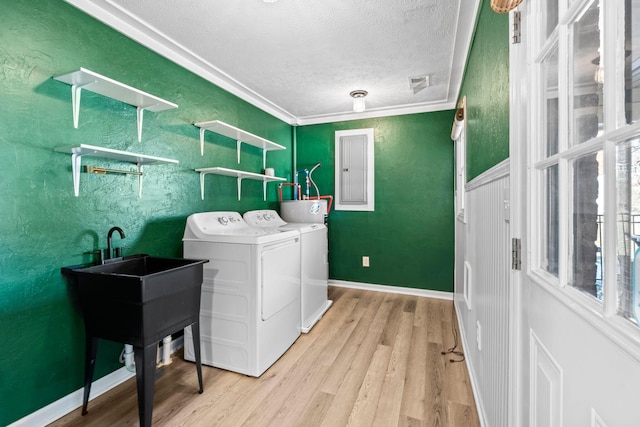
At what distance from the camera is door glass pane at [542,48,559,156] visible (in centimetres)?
81

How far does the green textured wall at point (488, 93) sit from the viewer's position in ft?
3.83

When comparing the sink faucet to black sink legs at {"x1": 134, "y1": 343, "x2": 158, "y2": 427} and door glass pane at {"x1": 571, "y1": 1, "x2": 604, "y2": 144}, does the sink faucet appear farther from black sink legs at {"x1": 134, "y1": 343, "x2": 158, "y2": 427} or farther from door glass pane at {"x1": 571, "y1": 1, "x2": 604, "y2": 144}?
door glass pane at {"x1": 571, "y1": 1, "x2": 604, "y2": 144}

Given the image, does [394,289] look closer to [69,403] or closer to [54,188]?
[69,403]

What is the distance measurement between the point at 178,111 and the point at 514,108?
2.22 metres

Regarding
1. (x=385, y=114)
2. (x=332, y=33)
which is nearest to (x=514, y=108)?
(x=332, y=33)

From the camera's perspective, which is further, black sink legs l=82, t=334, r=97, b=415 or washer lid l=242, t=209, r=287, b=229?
washer lid l=242, t=209, r=287, b=229

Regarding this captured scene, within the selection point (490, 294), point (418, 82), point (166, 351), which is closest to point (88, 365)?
point (166, 351)

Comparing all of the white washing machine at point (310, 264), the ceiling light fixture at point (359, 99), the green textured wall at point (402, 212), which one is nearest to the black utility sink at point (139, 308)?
the white washing machine at point (310, 264)

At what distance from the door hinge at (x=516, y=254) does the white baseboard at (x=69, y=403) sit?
2272 mm

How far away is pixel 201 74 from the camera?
2471mm

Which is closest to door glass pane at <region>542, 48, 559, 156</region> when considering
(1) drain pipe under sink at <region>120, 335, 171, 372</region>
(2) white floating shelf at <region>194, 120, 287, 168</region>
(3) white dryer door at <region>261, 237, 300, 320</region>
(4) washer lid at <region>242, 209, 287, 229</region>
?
(3) white dryer door at <region>261, 237, 300, 320</region>

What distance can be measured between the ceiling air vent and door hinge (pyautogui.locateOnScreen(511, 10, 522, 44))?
1.80m

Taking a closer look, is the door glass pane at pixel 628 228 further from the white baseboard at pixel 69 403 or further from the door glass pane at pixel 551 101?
the white baseboard at pixel 69 403

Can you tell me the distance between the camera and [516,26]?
39.4 inches
